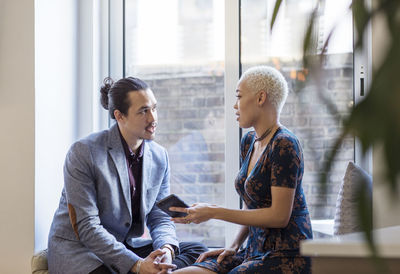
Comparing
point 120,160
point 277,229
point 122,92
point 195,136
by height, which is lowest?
point 277,229

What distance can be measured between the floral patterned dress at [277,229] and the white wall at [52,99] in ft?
3.11

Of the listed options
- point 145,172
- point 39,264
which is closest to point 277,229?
point 145,172

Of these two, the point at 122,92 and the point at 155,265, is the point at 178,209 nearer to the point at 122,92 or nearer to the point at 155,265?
the point at 155,265

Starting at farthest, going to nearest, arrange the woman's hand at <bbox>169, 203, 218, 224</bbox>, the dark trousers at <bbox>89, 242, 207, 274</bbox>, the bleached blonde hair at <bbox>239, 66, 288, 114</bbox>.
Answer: the dark trousers at <bbox>89, 242, 207, 274</bbox> → the bleached blonde hair at <bbox>239, 66, 288, 114</bbox> → the woman's hand at <bbox>169, 203, 218, 224</bbox>

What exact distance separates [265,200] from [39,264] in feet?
3.89

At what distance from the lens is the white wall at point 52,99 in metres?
2.82

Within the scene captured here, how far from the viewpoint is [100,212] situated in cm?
273

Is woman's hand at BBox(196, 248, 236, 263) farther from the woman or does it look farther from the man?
the man

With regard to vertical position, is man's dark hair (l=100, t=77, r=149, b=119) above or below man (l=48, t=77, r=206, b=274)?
above

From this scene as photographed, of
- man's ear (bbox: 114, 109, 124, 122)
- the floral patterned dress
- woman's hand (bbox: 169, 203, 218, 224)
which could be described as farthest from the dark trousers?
man's ear (bbox: 114, 109, 124, 122)

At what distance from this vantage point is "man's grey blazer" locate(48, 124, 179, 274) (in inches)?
101

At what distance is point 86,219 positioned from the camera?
8.46ft

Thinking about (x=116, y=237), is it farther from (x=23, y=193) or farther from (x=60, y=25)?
(x=60, y=25)

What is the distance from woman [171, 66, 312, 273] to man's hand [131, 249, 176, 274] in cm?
8
